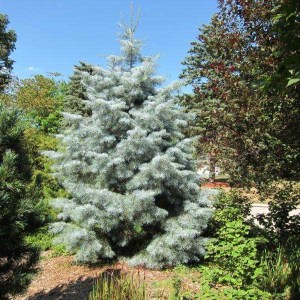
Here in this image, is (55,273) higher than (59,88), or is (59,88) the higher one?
(59,88)

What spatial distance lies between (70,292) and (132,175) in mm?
2469

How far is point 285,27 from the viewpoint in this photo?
3.05 metres

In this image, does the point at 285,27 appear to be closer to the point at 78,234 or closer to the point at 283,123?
the point at 283,123

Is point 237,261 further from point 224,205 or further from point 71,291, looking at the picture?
point 71,291

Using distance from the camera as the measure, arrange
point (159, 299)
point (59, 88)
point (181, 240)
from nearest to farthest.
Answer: point (159, 299) < point (181, 240) < point (59, 88)

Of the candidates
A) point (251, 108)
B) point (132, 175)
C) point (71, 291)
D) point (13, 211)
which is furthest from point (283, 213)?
point (13, 211)

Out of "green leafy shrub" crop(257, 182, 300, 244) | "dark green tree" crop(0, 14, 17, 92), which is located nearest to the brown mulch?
"green leafy shrub" crop(257, 182, 300, 244)

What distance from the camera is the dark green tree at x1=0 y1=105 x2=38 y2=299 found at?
123 inches

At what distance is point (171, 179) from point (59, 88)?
1184 inches

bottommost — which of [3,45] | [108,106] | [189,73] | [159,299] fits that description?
[159,299]

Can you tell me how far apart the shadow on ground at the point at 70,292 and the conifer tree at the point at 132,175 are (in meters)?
0.62

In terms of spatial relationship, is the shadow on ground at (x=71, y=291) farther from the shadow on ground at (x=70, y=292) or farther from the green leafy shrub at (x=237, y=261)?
the green leafy shrub at (x=237, y=261)

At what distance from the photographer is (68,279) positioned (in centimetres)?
591

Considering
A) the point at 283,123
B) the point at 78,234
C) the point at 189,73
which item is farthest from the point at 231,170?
the point at 189,73
